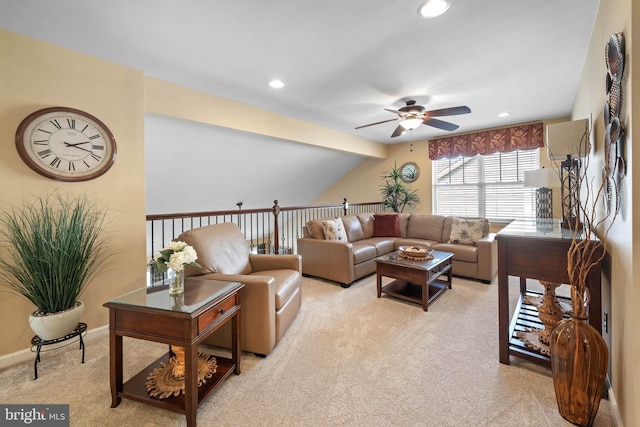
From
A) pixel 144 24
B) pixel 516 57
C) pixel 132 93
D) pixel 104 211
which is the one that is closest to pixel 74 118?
pixel 132 93

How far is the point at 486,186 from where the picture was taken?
5.32 m

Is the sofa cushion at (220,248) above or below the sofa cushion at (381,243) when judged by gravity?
above

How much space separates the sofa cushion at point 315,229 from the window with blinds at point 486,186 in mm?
3149

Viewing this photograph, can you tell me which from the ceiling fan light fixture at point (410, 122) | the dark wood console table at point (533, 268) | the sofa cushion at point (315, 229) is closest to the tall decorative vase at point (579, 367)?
the dark wood console table at point (533, 268)

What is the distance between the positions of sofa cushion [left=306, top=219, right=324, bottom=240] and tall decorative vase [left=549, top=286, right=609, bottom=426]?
2843mm

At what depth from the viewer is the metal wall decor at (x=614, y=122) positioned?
1292 mm

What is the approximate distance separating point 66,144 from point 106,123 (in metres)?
0.36

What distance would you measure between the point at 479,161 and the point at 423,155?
1.08 m

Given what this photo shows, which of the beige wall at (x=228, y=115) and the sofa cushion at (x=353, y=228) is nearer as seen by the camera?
the beige wall at (x=228, y=115)

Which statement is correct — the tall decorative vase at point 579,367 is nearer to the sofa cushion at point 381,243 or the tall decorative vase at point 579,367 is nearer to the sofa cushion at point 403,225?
the sofa cushion at point 381,243

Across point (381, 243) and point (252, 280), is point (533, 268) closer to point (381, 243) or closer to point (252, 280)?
point (252, 280)

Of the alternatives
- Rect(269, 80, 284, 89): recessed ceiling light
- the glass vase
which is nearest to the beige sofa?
Rect(269, 80, 284, 89): recessed ceiling light

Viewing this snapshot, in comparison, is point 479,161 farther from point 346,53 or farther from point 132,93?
point 132,93

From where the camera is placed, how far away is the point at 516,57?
8.16 feet
